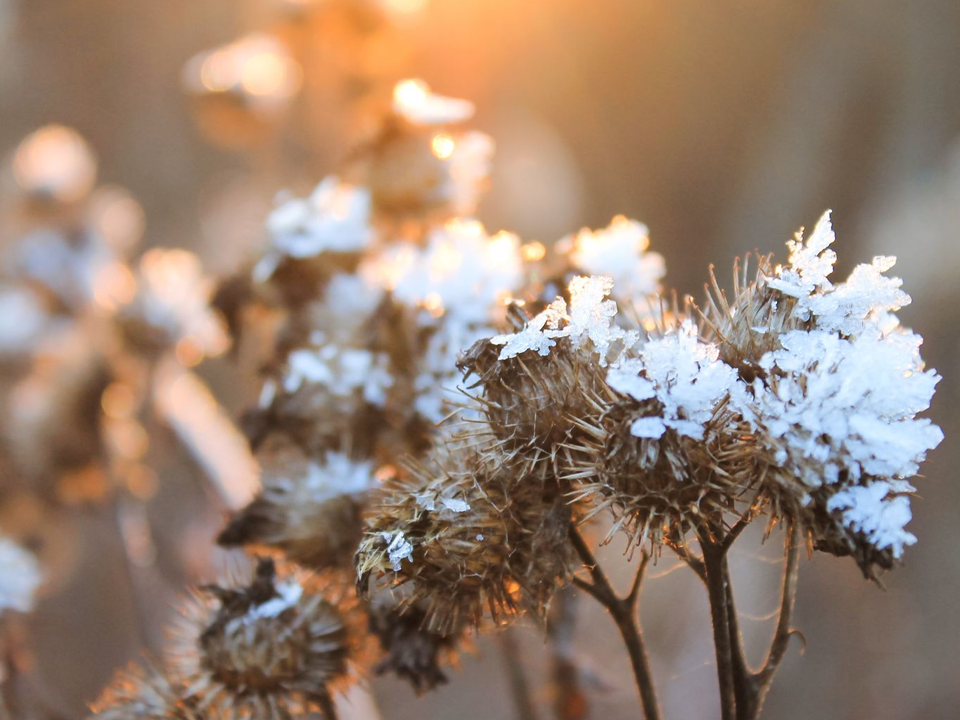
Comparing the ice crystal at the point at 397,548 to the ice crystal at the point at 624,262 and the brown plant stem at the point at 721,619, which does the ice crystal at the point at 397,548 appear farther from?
the ice crystal at the point at 624,262

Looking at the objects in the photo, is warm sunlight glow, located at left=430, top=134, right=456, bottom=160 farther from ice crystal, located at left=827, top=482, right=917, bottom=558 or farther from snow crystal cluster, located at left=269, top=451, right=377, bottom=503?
ice crystal, located at left=827, top=482, right=917, bottom=558

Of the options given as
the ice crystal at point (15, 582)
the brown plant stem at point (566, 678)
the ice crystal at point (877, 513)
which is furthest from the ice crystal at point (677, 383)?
the ice crystal at point (15, 582)

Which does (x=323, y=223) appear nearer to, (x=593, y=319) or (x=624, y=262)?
(x=624, y=262)

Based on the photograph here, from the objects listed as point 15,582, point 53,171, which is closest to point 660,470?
point 15,582

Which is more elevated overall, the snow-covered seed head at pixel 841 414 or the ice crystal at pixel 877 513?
→ the snow-covered seed head at pixel 841 414

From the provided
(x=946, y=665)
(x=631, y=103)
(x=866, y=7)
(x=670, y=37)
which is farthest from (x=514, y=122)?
(x=946, y=665)

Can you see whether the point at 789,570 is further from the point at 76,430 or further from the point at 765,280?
the point at 76,430

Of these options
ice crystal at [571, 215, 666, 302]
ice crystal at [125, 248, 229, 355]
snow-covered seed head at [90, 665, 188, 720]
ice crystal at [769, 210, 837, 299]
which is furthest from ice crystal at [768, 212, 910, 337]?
ice crystal at [125, 248, 229, 355]
